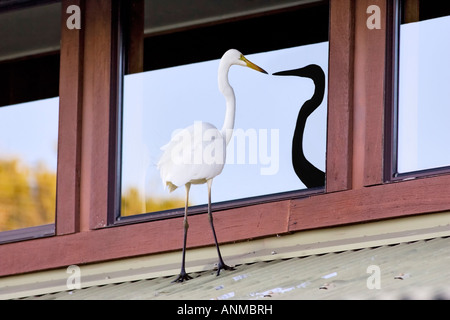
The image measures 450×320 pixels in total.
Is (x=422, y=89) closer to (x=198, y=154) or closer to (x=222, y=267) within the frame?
(x=198, y=154)

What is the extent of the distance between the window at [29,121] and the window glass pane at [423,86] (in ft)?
10.7

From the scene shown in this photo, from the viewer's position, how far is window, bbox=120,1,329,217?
10617mm

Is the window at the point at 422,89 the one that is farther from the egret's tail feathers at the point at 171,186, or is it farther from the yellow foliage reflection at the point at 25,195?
the yellow foliage reflection at the point at 25,195

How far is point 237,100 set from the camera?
11.0 m

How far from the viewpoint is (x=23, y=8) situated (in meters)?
12.0

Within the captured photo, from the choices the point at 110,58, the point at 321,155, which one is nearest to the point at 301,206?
the point at 321,155

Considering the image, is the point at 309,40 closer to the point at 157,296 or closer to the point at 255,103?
the point at 255,103

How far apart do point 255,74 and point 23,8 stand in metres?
2.38

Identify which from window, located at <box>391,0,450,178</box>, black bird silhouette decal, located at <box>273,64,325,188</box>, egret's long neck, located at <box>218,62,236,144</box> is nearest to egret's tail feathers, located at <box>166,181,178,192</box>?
egret's long neck, located at <box>218,62,236,144</box>

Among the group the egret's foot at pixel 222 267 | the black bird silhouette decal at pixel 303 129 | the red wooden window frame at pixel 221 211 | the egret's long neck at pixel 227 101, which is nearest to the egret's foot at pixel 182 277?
the egret's foot at pixel 222 267

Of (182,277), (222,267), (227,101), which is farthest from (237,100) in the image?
(182,277)

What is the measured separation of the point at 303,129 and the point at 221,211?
3.01 ft
